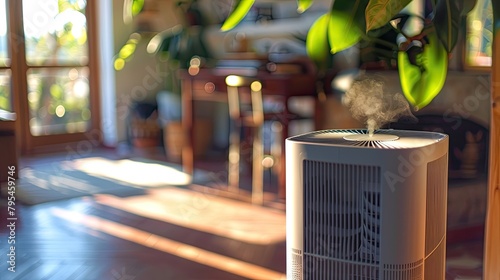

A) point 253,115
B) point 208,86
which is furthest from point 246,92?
point 208,86

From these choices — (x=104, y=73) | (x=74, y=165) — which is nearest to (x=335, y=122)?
(x=74, y=165)

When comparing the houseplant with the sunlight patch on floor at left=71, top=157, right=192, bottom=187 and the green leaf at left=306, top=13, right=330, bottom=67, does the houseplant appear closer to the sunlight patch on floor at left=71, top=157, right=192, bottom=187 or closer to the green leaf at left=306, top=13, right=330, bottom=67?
the green leaf at left=306, top=13, right=330, bottom=67

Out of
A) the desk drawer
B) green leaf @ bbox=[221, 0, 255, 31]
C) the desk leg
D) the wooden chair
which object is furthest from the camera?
the desk leg

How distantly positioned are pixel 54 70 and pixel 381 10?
4.78 m

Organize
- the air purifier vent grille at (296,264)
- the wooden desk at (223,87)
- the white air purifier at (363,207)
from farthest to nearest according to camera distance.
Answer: the wooden desk at (223,87) → the air purifier vent grille at (296,264) → the white air purifier at (363,207)

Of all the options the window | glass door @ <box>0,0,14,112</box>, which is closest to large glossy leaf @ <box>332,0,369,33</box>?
the window

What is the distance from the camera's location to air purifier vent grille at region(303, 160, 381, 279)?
4.21 feet

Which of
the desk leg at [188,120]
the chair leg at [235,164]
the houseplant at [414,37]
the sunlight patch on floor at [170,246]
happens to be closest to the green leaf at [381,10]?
the houseplant at [414,37]

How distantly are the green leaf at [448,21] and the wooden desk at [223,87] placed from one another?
198cm

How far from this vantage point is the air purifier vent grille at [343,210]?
50.5 inches

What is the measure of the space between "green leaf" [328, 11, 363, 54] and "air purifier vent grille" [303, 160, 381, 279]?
35 centimetres

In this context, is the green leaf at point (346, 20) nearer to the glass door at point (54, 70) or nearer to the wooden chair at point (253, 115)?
the wooden chair at point (253, 115)

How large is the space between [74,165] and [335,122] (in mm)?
2484

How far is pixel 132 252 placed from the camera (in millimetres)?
2727
